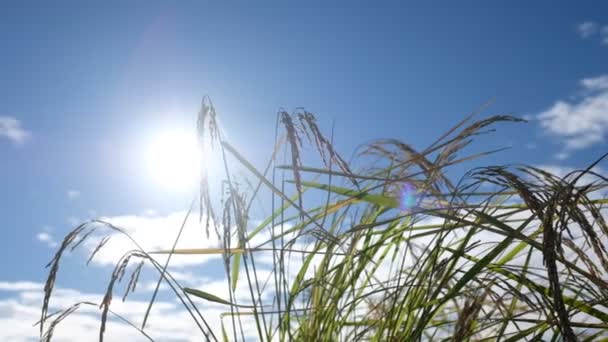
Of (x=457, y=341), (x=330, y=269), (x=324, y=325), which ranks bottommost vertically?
(x=457, y=341)

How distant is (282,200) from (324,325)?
0.39 metres

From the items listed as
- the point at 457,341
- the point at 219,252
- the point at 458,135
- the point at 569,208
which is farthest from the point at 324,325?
the point at 569,208

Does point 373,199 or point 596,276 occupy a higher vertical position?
point 373,199

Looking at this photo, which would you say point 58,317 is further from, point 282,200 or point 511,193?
point 511,193

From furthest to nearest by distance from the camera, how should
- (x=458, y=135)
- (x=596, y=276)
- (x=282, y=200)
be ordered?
1. (x=282, y=200)
2. (x=458, y=135)
3. (x=596, y=276)

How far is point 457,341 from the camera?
4.91ft

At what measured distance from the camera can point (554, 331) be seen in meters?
1.69

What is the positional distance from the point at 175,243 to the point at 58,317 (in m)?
0.44

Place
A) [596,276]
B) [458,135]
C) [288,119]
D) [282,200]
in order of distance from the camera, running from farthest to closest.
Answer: [282,200], [458,135], [288,119], [596,276]

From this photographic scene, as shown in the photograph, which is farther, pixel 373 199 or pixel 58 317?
pixel 58 317

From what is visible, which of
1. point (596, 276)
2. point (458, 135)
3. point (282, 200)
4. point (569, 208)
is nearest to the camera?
point (569, 208)

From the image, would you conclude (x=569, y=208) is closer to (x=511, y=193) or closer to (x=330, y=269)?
(x=511, y=193)

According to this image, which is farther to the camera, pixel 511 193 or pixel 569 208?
pixel 511 193

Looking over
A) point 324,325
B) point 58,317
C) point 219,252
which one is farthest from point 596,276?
point 58,317
